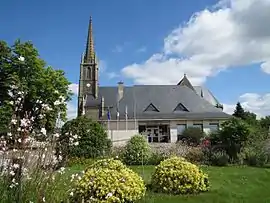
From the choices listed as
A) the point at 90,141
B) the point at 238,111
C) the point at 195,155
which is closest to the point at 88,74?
the point at 238,111

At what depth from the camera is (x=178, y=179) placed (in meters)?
9.21

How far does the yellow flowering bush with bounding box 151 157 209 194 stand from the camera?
911 cm

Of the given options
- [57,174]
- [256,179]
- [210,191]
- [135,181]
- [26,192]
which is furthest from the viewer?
[256,179]

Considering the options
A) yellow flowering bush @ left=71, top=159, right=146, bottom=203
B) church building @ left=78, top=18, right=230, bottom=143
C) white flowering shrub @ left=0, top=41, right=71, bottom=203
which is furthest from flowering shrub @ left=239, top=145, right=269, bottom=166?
church building @ left=78, top=18, right=230, bottom=143

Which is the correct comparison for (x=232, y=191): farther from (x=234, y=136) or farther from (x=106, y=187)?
(x=234, y=136)

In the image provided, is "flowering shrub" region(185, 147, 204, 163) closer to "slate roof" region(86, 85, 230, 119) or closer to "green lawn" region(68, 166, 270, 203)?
"green lawn" region(68, 166, 270, 203)

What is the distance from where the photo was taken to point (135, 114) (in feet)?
149

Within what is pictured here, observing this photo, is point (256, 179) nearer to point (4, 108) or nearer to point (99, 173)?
point (99, 173)

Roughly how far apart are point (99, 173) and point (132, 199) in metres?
A: 0.84

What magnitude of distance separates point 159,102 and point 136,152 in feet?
94.0

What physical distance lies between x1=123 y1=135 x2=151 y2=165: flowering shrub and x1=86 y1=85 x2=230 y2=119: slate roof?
25949 millimetres

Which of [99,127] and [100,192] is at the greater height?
[99,127]

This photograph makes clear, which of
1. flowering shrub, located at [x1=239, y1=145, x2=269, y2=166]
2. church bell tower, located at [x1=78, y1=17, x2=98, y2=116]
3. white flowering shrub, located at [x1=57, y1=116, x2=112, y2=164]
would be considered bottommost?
flowering shrub, located at [x1=239, y1=145, x2=269, y2=166]

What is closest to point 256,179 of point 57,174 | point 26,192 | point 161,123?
point 57,174
